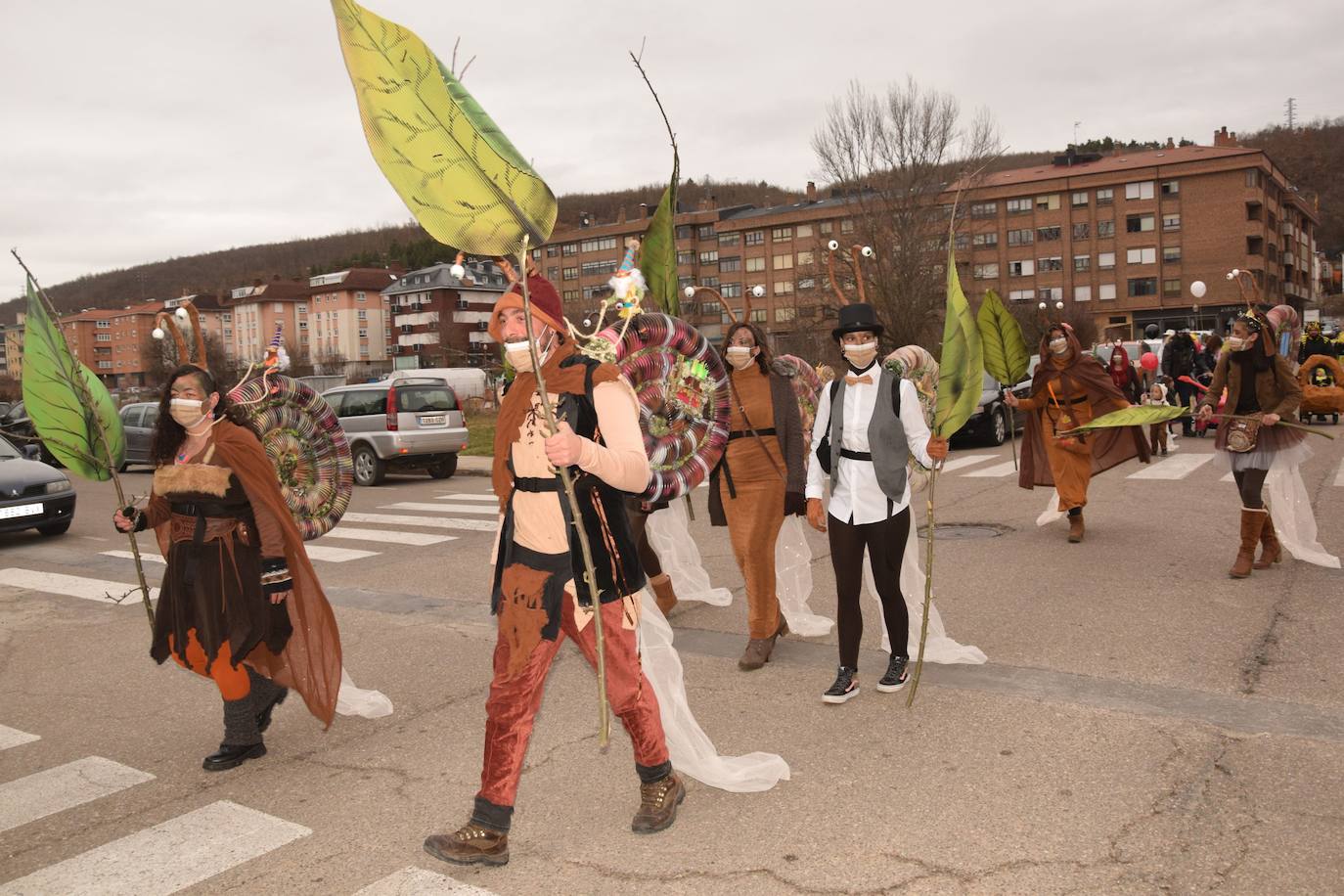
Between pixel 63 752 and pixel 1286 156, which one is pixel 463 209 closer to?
pixel 63 752

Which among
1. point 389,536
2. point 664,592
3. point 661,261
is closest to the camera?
point 661,261

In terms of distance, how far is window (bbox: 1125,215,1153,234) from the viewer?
2899 inches

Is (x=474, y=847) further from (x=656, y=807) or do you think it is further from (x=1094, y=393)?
(x=1094, y=393)

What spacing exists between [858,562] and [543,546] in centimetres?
219

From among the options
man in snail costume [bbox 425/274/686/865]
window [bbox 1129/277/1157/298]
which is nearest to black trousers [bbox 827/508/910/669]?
man in snail costume [bbox 425/274/686/865]

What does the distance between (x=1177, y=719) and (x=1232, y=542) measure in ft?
16.8

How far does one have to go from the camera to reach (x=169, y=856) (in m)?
3.81

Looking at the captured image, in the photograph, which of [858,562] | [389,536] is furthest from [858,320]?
[389,536]

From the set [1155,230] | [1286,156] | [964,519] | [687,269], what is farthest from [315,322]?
[964,519]

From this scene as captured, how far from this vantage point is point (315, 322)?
135000 millimetres

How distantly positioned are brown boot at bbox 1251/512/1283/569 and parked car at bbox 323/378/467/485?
13.4m

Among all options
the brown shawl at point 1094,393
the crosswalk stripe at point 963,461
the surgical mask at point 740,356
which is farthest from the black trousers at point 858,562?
the crosswalk stripe at point 963,461

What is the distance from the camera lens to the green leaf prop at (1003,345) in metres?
6.32

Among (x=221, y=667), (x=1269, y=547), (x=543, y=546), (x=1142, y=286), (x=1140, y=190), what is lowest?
(x=1269, y=547)
